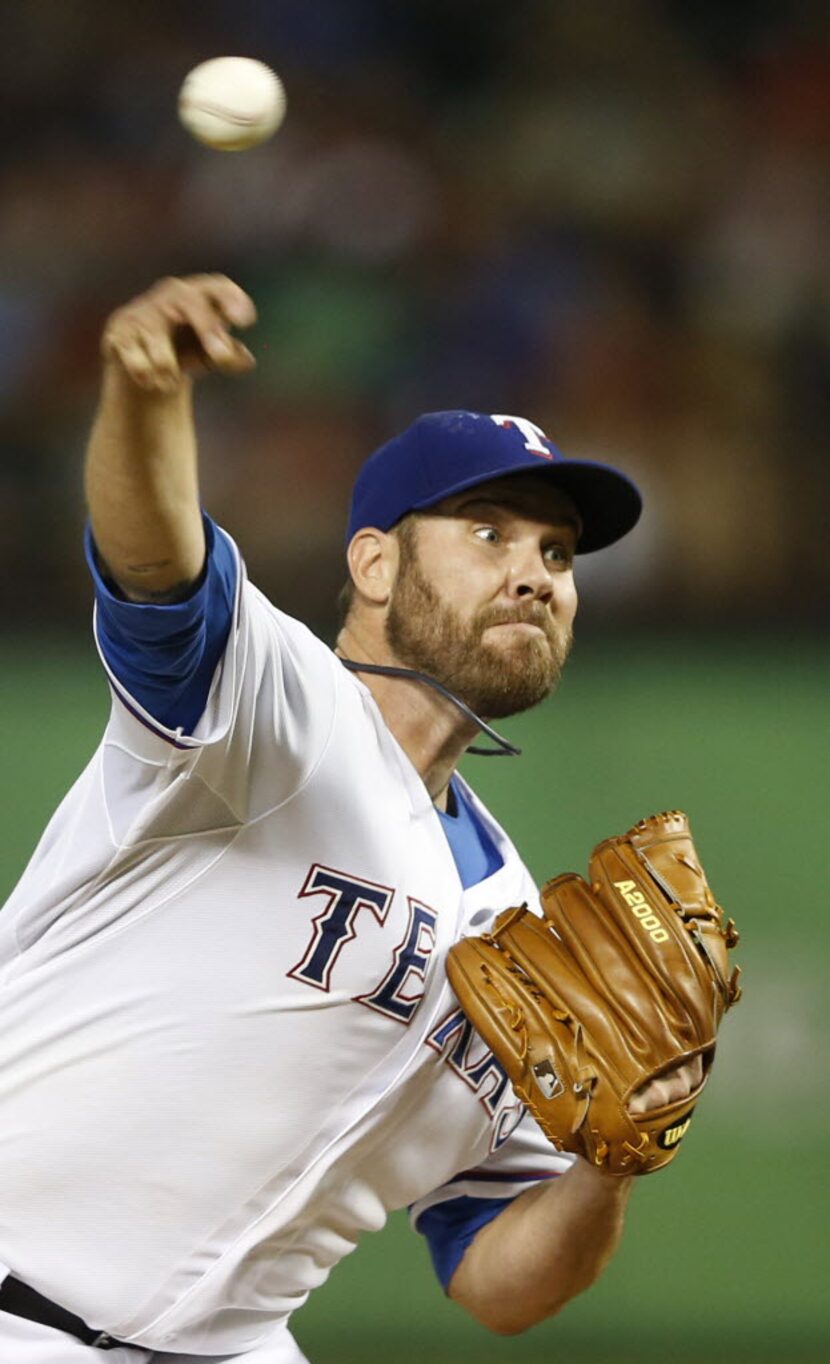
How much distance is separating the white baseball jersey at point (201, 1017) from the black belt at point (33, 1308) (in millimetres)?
20

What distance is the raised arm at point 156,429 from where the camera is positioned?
168 centimetres

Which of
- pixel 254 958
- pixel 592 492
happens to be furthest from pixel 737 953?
pixel 254 958

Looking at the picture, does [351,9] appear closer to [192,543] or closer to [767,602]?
[767,602]

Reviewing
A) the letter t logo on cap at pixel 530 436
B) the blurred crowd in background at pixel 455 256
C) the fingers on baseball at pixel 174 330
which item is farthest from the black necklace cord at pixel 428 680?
the blurred crowd in background at pixel 455 256

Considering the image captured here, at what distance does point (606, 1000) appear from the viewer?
8.03 ft

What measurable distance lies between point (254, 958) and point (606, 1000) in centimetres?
51

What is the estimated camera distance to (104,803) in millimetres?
2238

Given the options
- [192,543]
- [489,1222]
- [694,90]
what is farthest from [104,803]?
[694,90]

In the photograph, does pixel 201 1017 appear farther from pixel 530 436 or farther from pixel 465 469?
pixel 530 436

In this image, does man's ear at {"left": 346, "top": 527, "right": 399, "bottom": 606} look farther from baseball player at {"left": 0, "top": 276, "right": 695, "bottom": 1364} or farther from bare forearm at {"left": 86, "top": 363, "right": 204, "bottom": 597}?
bare forearm at {"left": 86, "top": 363, "right": 204, "bottom": 597}

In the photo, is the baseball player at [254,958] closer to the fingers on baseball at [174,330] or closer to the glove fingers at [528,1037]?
the glove fingers at [528,1037]

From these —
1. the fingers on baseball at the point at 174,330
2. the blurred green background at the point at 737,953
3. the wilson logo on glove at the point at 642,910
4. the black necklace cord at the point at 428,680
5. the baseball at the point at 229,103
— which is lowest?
the blurred green background at the point at 737,953

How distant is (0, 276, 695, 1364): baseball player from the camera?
214 cm

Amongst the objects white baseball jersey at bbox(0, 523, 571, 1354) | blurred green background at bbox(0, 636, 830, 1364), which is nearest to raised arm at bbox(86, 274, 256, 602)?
white baseball jersey at bbox(0, 523, 571, 1354)
